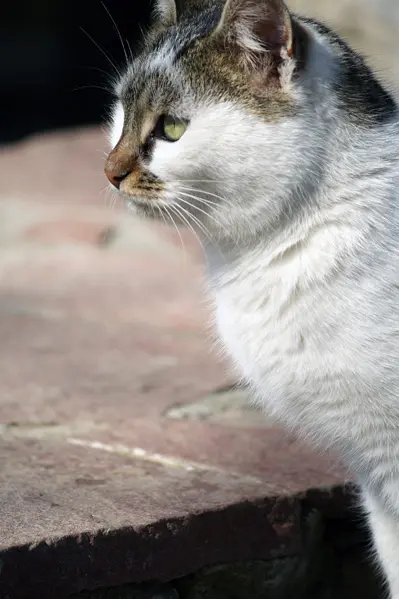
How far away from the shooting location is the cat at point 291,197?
1.60 meters

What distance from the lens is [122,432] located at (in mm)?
2135

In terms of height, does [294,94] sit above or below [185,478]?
above

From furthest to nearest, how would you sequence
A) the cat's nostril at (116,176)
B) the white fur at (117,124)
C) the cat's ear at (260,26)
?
the white fur at (117,124), the cat's nostril at (116,176), the cat's ear at (260,26)

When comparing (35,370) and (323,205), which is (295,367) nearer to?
(323,205)

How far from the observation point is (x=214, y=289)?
1.81 m

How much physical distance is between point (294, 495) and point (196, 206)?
558 mm

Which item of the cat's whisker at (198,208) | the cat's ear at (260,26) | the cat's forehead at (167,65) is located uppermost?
the cat's ear at (260,26)

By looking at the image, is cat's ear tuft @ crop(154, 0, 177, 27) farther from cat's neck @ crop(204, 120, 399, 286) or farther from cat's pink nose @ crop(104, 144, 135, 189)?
cat's neck @ crop(204, 120, 399, 286)

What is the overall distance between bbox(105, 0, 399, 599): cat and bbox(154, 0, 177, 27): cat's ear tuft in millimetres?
200

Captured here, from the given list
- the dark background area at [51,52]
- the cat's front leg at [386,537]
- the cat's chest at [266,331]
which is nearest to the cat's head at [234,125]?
the cat's chest at [266,331]

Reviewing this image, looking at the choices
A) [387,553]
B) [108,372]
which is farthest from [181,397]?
[387,553]

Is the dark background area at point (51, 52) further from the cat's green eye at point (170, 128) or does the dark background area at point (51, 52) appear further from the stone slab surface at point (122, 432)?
the cat's green eye at point (170, 128)

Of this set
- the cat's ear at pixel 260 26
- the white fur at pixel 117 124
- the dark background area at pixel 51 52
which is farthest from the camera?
the dark background area at pixel 51 52

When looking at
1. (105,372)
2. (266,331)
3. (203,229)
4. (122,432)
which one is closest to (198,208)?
(203,229)
